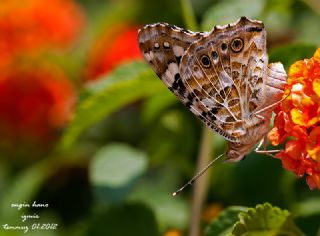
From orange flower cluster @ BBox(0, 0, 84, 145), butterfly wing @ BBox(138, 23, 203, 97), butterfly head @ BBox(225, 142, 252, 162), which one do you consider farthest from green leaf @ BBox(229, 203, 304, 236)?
orange flower cluster @ BBox(0, 0, 84, 145)

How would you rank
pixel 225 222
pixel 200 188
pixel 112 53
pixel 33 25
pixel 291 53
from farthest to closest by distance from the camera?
pixel 33 25 → pixel 112 53 → pixel 200 188 → pixel 291 53 → pixel 225 222

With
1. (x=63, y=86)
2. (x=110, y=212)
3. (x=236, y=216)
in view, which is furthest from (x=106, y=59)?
(x=236, y=216)

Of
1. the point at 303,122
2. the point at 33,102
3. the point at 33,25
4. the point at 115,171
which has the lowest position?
the point at 303,122

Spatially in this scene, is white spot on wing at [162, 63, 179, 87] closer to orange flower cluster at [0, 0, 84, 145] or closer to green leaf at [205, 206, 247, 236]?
green leaf at [205, 206, 247, 236]

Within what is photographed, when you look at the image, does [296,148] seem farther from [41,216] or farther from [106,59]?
[106,59]

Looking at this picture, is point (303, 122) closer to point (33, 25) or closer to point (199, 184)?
point (199, 184)

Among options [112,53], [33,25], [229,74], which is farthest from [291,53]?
[33,25]
